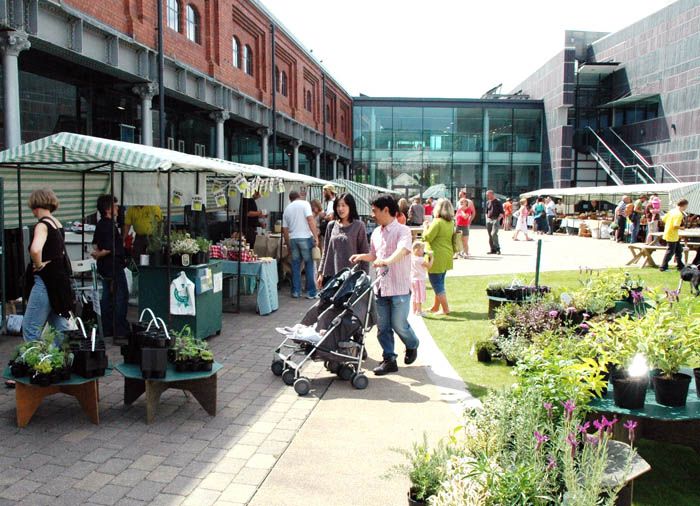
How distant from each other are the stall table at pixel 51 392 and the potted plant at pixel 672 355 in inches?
178

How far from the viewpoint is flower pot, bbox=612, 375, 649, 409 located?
4.36 meters

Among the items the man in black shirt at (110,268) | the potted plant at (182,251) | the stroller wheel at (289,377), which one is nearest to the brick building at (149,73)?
the man in black shirt at (110,268)

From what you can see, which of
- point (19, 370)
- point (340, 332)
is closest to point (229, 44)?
point (340, 332)

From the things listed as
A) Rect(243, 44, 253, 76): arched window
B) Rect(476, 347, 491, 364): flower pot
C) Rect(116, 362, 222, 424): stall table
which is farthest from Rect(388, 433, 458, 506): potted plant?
Rect(243, 44, 253, 76): arched window

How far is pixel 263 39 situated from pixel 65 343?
25.3 meters

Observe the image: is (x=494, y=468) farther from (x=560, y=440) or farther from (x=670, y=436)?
(x=670, y=436)

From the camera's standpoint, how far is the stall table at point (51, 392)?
5.43 metres

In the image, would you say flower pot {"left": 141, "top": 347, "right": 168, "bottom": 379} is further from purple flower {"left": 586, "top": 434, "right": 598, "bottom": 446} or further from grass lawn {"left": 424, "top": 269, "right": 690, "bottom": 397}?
purple flower {"left": 586, "top": 434, "right": 598, "bottom": 446}

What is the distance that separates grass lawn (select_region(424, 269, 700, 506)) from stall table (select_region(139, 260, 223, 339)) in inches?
130

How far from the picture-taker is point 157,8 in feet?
57.2

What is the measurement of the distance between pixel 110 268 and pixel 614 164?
45.0 m

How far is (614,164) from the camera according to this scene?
47.1m

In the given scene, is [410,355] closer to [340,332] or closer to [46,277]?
[340,332]

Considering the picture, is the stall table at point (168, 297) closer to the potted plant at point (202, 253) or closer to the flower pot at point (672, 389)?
the potted plant at point (202, 253)
